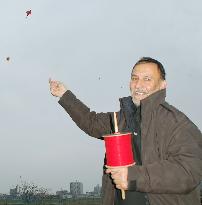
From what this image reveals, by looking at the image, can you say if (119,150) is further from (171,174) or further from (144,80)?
(144,80)

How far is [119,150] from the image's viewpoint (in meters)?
3.94

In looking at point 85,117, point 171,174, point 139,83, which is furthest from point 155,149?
point 85,117

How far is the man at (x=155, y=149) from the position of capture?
3934mm

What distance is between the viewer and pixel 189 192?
4.24 meters

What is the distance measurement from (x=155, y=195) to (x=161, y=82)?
1455 millimetres

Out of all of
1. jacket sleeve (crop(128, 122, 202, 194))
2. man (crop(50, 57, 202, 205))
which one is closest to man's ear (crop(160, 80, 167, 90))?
man (crop(50, 57, 202, 205))

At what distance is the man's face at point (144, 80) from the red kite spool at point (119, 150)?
3.26 ft

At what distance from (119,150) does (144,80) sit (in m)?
1.24

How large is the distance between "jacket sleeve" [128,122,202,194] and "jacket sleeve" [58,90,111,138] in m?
1.89

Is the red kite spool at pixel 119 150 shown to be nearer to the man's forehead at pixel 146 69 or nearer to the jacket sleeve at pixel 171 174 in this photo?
the jacket sleeve at pixel 171 174

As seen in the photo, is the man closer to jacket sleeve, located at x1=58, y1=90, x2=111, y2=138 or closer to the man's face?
the man's face

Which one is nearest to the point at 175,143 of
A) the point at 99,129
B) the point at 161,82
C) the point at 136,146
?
the point at 136,146

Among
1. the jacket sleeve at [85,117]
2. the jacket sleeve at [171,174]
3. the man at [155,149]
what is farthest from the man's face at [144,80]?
the jacket sleeve at [85,117]

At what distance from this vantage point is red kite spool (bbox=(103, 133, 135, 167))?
12.9ft
